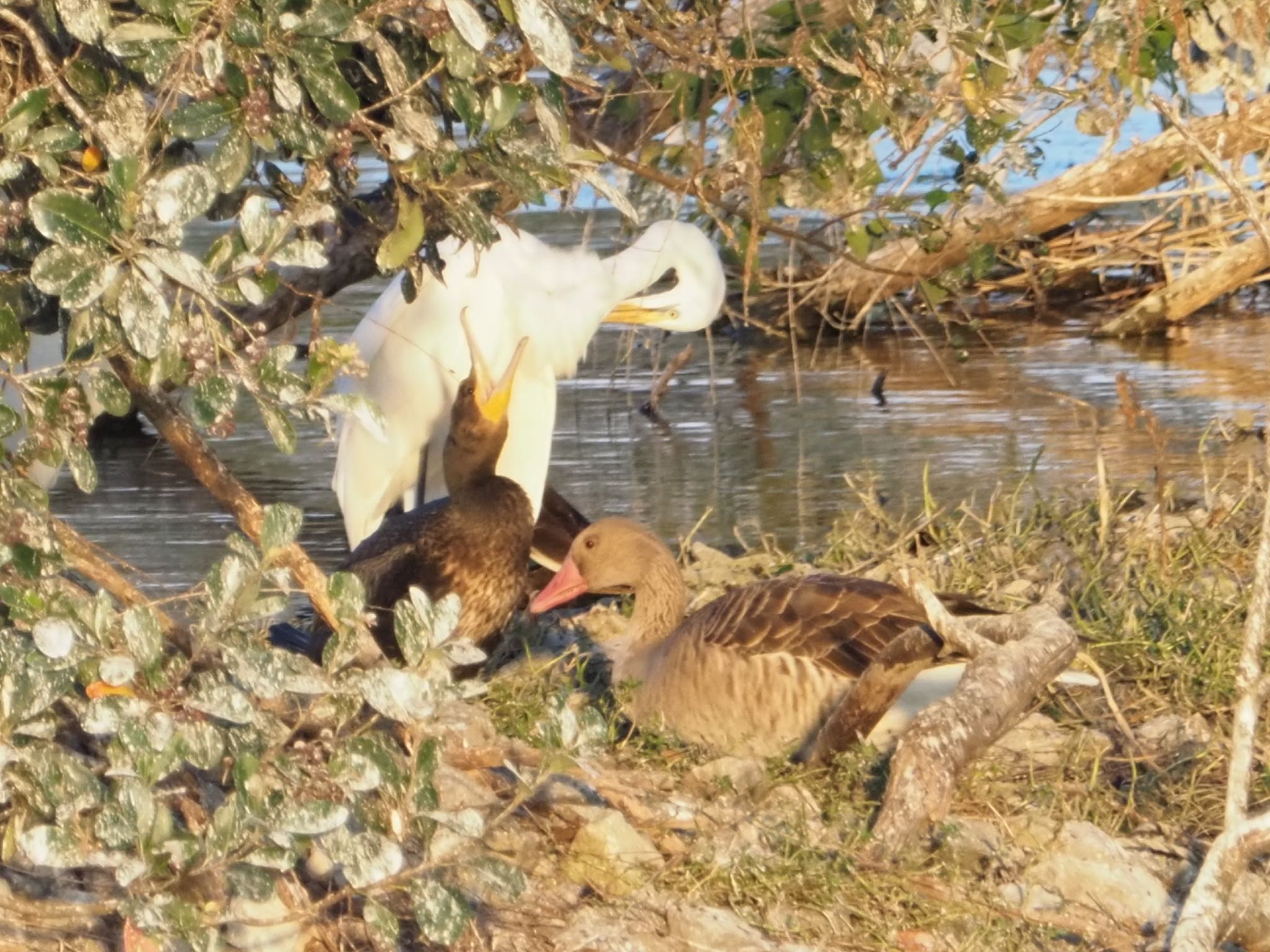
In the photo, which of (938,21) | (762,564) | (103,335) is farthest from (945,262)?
(103,335)

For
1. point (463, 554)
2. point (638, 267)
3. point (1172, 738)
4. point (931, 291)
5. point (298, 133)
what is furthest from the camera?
point (638, 267)

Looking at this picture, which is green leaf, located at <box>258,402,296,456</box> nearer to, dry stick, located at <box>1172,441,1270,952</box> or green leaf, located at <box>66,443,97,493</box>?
green leaf, located at <box>66,443,97,493</box>

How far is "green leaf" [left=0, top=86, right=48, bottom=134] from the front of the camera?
6.98 ft

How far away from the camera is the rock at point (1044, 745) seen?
3.64m

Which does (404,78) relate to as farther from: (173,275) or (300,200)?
(173,275)

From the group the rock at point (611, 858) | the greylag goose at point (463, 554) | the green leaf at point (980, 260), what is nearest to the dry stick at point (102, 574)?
the rock at point (611, 858)

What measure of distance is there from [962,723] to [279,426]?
147 centimetres

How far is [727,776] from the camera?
351 centimetres

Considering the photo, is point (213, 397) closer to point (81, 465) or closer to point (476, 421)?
point (81, 465)

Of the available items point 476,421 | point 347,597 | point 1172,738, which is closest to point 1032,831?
point 1172,738

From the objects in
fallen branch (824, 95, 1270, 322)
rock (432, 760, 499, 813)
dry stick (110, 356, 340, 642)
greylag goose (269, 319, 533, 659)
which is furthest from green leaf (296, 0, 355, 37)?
fallen branch (824, 95, 1270, 322)

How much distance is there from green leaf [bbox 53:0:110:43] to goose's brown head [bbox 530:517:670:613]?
2341 millimetres

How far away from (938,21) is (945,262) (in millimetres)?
5331

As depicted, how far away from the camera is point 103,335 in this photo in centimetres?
216
